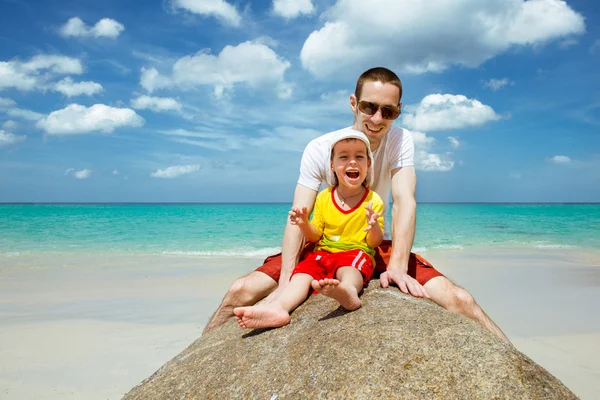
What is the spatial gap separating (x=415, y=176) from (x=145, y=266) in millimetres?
11582

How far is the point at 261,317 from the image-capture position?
2852 mm

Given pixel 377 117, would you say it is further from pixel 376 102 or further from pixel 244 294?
pixel 244 294

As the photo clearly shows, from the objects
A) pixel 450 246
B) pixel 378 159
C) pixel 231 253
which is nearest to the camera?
pixel 378 159

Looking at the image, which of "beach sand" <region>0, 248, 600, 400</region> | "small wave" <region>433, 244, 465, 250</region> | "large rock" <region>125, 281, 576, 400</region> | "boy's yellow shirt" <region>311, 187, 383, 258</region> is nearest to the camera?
"large rock" <region>125, 281, 576, 400</region>

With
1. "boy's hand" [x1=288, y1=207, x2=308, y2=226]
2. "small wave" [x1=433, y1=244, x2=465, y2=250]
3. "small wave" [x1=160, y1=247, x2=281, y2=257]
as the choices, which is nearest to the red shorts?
"boy's hand" [x1=288, y1=207, x2=308, y2=226]

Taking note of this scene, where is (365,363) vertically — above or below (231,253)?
above

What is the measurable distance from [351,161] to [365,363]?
170 centimetres

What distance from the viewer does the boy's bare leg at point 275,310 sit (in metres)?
2.82

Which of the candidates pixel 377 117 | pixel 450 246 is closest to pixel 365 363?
pixel 377 117

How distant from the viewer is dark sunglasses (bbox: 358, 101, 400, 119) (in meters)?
3.86

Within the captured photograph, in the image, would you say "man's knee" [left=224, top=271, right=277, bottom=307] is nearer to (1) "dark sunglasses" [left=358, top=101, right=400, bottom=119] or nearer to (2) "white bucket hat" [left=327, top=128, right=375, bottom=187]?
(2) "white bucket hat" [left=327, top=128, right=375, bottom=187]

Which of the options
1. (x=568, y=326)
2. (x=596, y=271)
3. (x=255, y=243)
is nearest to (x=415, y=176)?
(x=568, y=326)

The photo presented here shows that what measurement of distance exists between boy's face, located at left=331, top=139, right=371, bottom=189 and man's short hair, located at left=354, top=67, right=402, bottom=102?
21.6 inches

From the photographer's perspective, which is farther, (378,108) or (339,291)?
(378,108)
